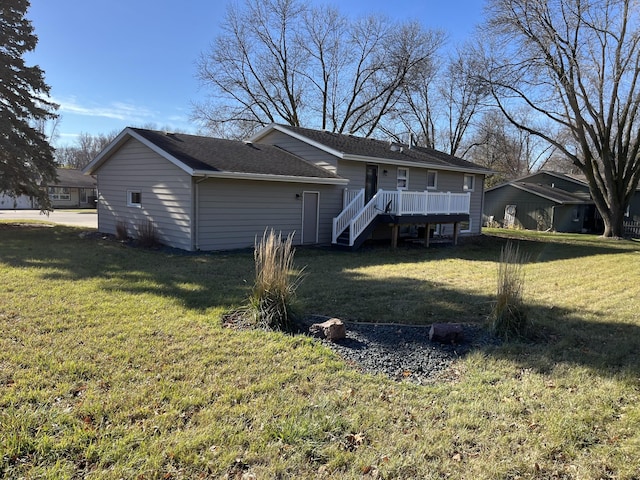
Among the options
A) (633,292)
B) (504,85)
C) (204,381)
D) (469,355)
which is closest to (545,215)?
(504,85)

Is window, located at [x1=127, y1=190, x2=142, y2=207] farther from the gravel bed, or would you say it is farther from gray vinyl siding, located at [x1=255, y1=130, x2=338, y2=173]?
the gravel bed

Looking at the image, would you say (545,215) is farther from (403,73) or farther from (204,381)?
(204,381)

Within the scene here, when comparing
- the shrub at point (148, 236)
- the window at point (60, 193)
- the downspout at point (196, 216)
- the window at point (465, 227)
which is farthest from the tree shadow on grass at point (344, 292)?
the window at point (60, 193)

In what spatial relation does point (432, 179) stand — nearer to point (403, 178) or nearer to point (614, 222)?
point (403, 178)

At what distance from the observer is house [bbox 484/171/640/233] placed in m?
29.0

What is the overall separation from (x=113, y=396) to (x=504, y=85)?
75.1ft

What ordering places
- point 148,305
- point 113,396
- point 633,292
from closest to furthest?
1. point 113,396
2. point 148,305
3. point 633,292

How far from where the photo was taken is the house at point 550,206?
29.0m

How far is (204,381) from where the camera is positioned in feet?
13.0

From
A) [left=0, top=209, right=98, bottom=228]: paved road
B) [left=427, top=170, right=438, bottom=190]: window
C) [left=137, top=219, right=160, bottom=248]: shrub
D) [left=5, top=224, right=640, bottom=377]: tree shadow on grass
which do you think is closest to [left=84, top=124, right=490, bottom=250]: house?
[left=137, top=219, right=160, bottom=248]: shrub

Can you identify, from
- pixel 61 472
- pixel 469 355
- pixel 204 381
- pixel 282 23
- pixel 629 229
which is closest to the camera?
pixel 61 472

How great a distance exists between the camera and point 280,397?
12.2 ft

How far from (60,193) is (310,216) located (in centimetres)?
3512

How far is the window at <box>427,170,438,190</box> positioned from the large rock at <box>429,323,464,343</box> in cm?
1512
